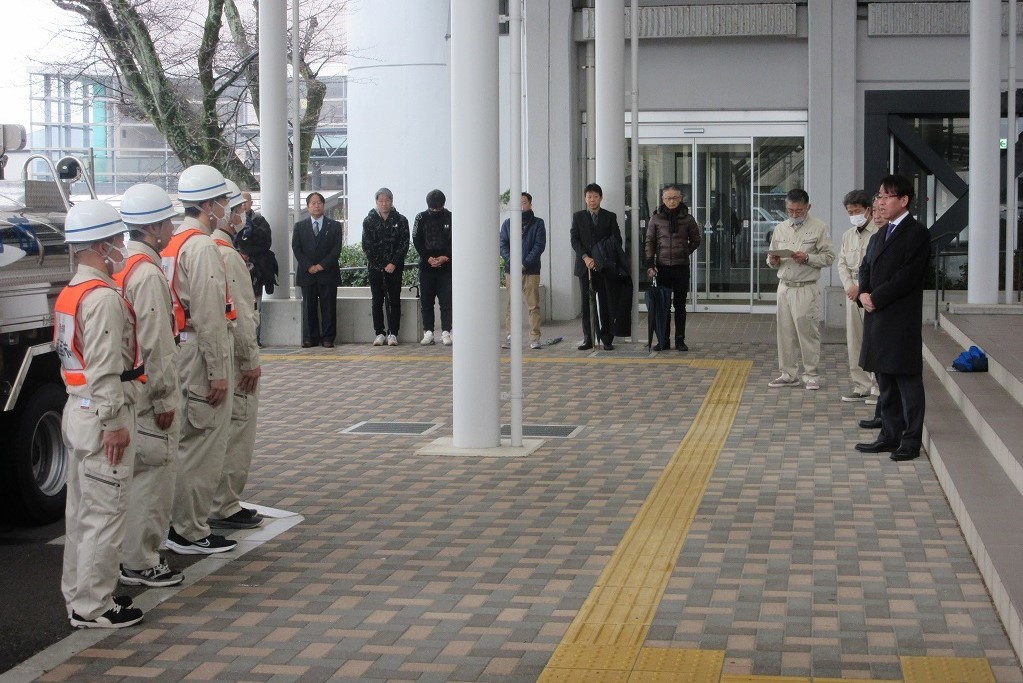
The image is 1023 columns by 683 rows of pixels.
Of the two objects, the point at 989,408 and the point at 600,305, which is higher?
the point at 600,305

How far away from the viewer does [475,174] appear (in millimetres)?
9758

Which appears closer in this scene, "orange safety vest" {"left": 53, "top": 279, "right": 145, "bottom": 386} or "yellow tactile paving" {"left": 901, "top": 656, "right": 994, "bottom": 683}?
"yellow tactile paving" {"left": 901, "top": 656, "right": 994, "bottom": 683}

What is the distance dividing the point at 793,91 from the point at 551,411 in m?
10.9

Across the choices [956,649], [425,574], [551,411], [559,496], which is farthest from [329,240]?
[956,649]

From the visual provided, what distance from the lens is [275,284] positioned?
656 inches

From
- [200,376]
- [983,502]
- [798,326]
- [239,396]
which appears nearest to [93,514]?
[200,376]

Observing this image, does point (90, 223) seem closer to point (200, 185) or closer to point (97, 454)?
point (97, 454)

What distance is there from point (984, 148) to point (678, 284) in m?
3.90

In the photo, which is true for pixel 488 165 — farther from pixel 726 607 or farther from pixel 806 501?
pixel 726 607

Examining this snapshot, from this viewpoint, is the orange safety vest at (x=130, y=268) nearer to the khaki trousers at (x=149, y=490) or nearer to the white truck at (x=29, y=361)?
the khaki trousers at (x=149, y=490)

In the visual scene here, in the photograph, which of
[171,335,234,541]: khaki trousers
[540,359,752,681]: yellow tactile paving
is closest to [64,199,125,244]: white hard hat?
[171,335,234,541]: khaki trousers

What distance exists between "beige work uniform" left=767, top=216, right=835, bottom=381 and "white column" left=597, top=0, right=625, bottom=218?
4103 millimetres

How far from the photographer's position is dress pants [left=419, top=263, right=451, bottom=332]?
16.7m

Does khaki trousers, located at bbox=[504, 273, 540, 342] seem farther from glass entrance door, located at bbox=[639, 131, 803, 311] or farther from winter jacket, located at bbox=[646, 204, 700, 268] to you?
glass entrance door, located at bbox=[639, 131, 803, 311]
